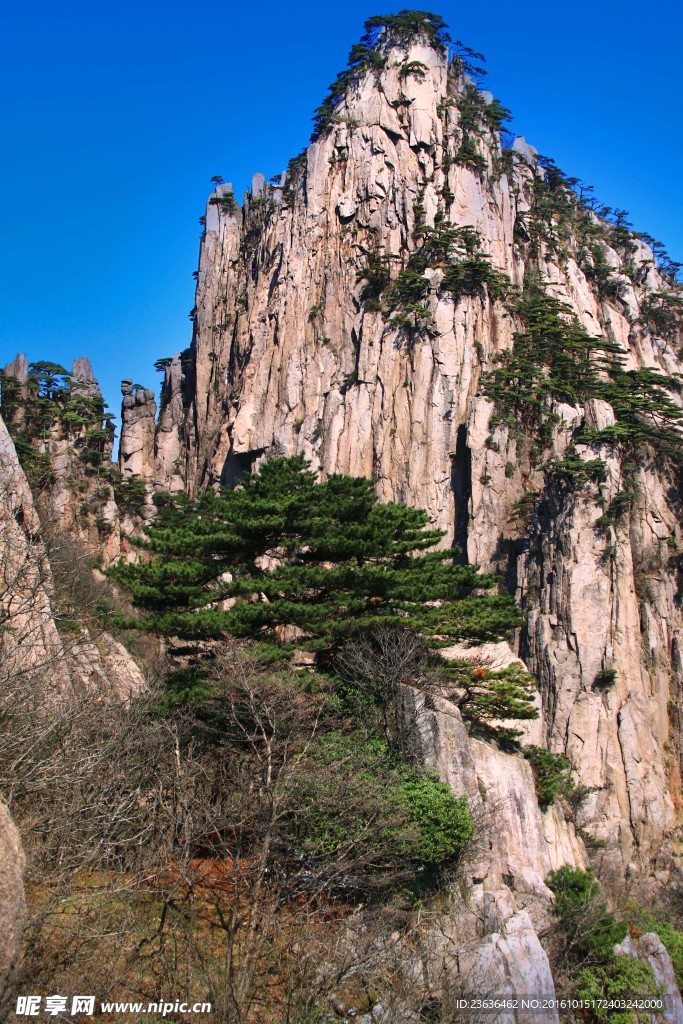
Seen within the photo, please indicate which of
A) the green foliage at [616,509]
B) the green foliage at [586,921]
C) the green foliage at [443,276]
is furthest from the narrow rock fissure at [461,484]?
the green foliage at [586,921]

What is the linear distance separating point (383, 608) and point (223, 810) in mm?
7975

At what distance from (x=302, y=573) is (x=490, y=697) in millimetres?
6445

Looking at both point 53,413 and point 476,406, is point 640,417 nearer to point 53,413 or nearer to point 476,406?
point 476,406

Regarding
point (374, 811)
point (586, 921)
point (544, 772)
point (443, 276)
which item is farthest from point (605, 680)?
point (443, 276)

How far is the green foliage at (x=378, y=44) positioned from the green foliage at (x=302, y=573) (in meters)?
35.2

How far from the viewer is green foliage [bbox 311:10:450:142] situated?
51.8 meters

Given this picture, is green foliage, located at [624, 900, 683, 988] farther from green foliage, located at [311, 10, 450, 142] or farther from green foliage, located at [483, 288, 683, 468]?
green foliage, located at [311, 10, 450, 142]

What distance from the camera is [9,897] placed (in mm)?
9695

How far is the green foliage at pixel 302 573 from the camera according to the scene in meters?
20.9

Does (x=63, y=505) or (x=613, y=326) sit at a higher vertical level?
(x=613, y=326)

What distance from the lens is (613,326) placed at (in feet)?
172

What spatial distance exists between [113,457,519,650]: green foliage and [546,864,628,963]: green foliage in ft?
21.2

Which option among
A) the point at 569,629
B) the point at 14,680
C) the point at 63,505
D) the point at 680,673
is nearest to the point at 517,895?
the point at 14,680

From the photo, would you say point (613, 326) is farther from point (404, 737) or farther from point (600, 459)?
point (404, 737)
